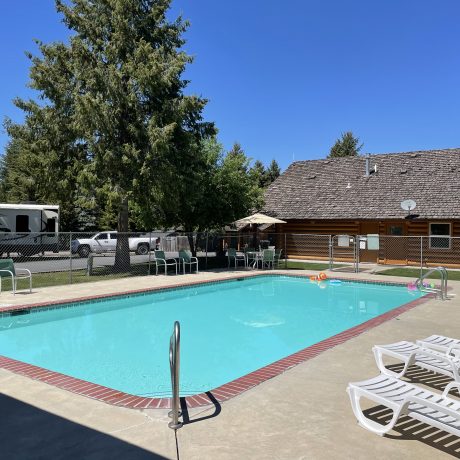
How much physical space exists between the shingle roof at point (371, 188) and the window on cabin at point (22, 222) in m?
14.1

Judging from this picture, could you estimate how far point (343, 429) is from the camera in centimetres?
392

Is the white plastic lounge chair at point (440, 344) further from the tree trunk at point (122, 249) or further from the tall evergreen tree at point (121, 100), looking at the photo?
the tree trunk at point (122, 249)

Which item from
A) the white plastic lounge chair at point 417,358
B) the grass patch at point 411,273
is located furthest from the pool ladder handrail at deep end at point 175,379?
the grass patch at point 411,273

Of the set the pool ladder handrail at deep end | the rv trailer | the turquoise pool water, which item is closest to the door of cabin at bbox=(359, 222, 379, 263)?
the turquoise pool water

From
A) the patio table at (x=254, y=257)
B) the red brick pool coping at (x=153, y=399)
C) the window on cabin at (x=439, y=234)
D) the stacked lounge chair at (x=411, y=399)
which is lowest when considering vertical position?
the red brick pool coping at (x=153, y=399)

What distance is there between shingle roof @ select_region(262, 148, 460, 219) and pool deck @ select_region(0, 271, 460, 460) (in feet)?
58.8

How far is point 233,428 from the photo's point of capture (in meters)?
3.93

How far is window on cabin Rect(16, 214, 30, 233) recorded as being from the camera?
2558 cm

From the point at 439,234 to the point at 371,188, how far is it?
A: 14.9 feet

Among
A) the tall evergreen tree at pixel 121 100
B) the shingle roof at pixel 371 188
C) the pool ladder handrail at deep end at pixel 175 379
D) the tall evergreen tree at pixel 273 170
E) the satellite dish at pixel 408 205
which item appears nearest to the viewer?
the pool ladder handrail at deep end at pixel 175 379

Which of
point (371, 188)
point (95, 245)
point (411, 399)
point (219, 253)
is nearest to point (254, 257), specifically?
point (219, 253)

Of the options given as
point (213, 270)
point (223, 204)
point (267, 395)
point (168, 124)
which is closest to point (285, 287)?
point (213, 270)

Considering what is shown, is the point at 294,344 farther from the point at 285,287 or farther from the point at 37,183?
the point at 37,183

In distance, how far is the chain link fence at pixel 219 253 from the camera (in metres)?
18.0
